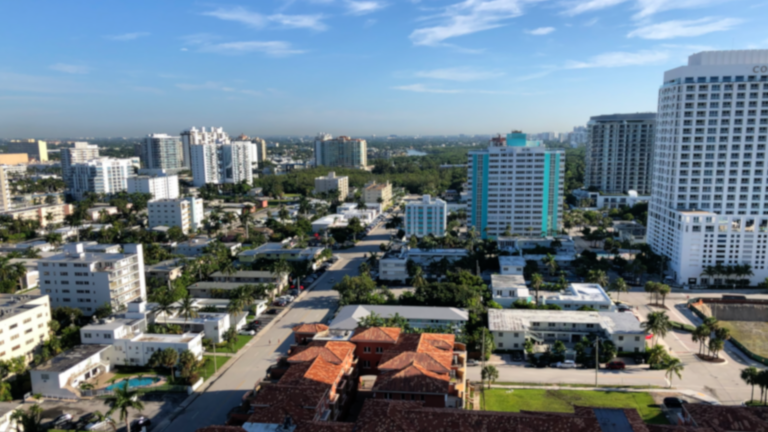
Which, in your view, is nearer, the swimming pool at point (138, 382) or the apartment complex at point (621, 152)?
the swimming pool at point (138, 382)

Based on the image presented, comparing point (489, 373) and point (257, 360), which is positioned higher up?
point (489, 373)

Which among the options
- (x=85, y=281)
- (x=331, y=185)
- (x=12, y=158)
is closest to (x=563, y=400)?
(x=85, y=281)

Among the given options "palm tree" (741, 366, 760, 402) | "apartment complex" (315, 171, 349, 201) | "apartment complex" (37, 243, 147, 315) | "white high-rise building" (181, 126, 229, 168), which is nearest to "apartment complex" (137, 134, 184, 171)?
"white high-rise building" (181, 126, 229, 168)

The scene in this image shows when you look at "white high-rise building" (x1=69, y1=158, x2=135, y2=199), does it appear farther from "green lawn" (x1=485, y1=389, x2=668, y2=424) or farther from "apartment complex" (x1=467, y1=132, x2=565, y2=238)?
"green lawn" (x1=485, y1=389, x2=668, y2=424)

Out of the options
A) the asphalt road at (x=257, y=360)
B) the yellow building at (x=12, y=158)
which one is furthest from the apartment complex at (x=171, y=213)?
the yellow building at (x=12, y=158)

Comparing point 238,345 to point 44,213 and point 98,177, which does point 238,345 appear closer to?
point 44,213

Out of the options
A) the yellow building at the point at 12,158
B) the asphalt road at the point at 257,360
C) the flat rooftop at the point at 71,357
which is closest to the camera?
the asphalt road at the point at 257,360

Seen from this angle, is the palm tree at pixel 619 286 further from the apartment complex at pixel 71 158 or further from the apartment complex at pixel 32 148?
the apartment complex at pixel 32 148
